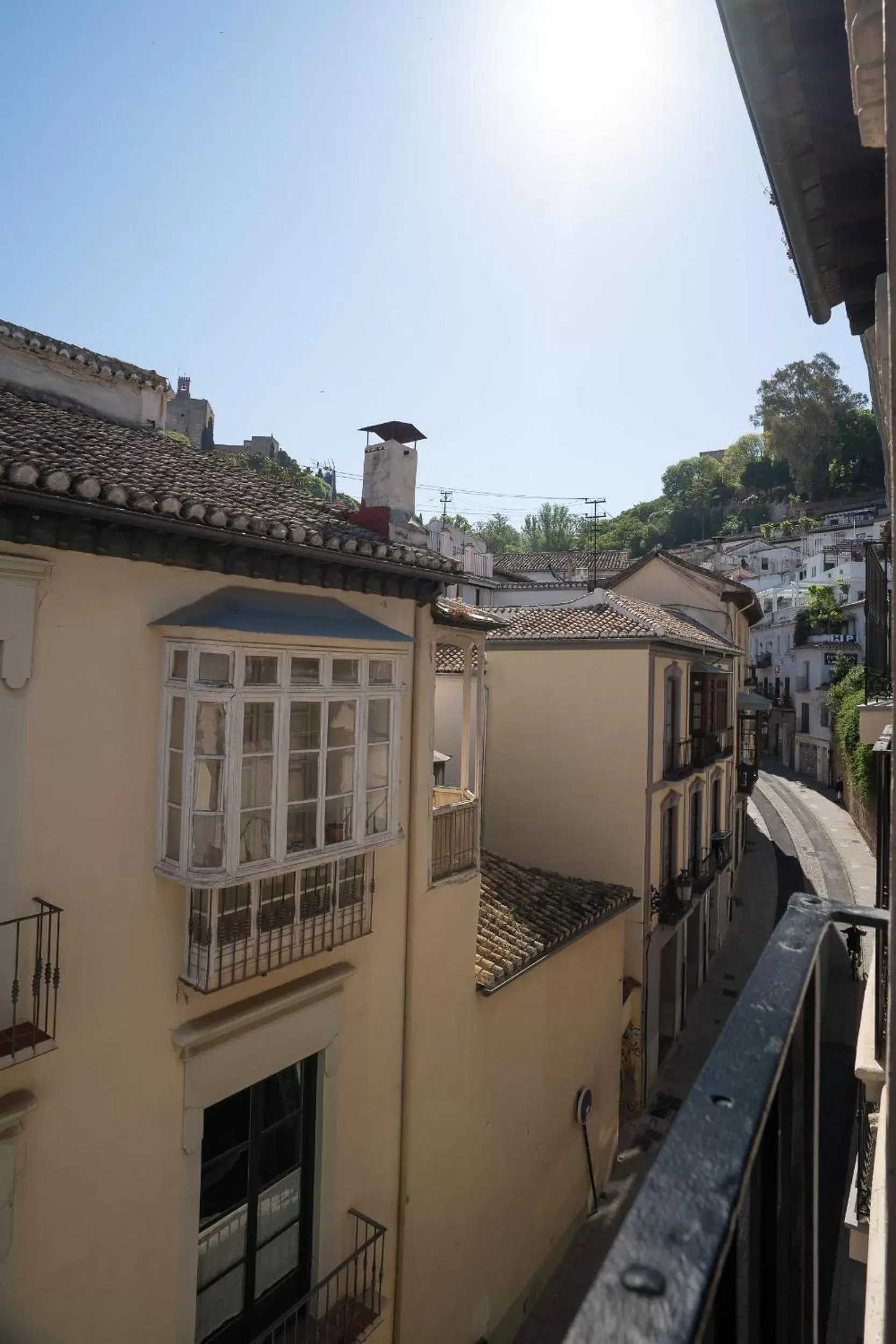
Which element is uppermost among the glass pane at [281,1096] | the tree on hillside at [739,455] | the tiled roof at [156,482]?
the tree on hillside at [739,455]

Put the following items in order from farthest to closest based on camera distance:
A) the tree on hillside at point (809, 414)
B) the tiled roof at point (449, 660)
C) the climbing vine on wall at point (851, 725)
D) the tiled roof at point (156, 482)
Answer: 1. the tree on hillside at point (809, 414)
2. the climbing vine on wall at point (851, 725)
3. the tiled roof at point (449, 660)
4. the tiled roof at point (156, 482)

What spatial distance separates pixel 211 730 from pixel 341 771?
49.1 inches

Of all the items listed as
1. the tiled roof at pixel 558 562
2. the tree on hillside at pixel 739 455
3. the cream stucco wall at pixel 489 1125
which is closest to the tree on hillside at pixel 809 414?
the tree on hillside at pixel 739 455

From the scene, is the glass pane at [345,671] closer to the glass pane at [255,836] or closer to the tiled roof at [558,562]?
the glass pane at [255,836]

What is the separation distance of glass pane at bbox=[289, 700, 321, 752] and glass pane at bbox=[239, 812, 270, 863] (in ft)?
2.03

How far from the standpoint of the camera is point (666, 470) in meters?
74.1

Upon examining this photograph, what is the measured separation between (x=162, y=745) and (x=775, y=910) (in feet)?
70.3

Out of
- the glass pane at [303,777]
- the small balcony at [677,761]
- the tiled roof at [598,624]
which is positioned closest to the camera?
the glass pane at [303,777]

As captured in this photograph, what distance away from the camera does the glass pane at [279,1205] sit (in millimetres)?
6145

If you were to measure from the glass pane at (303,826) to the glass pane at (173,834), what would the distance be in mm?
872

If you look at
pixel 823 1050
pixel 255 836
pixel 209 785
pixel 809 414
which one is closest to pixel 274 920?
pixel 255 836

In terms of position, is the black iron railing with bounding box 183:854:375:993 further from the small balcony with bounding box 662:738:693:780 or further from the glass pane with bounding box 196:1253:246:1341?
the small balcony with bounding box 662:738:693:780

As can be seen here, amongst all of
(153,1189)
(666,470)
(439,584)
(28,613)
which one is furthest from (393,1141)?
(666,470)

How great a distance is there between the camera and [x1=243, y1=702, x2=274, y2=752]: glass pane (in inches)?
224
